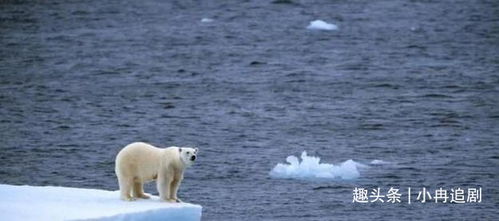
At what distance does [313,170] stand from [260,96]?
973cm

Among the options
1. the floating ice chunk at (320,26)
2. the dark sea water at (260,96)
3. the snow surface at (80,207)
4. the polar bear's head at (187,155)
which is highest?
the floating ice chunk at (320,26)

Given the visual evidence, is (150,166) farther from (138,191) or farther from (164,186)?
(138,191)

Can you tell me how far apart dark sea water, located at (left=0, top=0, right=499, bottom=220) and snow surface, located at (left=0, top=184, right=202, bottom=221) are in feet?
14.8

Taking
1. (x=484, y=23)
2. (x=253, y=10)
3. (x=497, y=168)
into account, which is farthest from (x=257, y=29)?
(x=497, y=168)

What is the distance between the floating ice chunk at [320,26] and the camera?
135 feet

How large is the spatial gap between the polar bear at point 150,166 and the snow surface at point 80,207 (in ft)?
0.51

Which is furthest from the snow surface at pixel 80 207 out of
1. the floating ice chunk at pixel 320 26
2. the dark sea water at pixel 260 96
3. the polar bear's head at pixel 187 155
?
the floating ice chunk at pixel 320 26

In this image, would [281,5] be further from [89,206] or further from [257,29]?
[89,206]

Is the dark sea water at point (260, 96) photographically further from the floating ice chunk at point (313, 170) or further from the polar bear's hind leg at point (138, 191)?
the polar bear's hind leg at point (138, 191)

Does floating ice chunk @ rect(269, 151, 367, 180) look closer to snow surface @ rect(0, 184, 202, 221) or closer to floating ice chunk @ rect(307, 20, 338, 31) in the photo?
snow surface @ rect(0, 184, 202, 221)

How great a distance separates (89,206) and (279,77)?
20.7m

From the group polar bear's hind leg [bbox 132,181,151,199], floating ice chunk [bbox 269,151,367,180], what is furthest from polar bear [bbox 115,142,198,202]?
floating ice chunk [bbox 269,151,367,180]

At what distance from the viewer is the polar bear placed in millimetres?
13031

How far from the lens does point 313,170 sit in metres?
20.7
